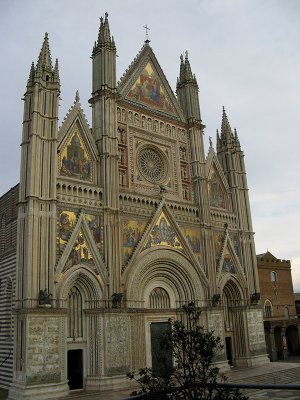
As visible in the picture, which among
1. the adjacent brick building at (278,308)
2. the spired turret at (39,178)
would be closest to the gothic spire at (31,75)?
the spired turret at (39,178)

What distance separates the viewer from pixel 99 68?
30172 millimetres

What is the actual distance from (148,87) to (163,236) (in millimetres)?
11900

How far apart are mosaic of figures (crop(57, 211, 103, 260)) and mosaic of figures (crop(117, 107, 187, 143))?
6.93 metres

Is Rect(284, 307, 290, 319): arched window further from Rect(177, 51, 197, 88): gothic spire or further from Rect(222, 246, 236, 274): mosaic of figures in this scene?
Rect(177, 51, 197, 88): gothic spire

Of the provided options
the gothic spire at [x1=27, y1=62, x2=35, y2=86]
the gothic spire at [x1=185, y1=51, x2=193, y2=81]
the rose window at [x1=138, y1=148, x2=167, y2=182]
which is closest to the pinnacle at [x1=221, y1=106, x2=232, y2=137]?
the gothic spire at [x1=185, y1=51, x2=193, y2=81]

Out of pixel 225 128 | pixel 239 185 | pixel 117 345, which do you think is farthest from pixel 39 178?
pixel 225 128

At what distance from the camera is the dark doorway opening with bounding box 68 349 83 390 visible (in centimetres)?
2342

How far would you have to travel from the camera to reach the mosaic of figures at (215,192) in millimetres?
34438

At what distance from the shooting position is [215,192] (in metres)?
35.0

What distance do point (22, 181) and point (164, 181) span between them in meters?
11.2

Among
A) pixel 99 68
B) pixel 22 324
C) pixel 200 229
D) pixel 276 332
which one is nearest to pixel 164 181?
pixel 200 229

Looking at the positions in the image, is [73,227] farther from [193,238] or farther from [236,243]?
[236,243]

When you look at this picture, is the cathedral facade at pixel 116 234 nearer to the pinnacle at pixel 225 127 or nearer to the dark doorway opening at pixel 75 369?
the dark doorway opening at pixel 75 369

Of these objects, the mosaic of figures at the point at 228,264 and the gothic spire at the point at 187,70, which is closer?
the mosaic of figures at the point at 228,264
